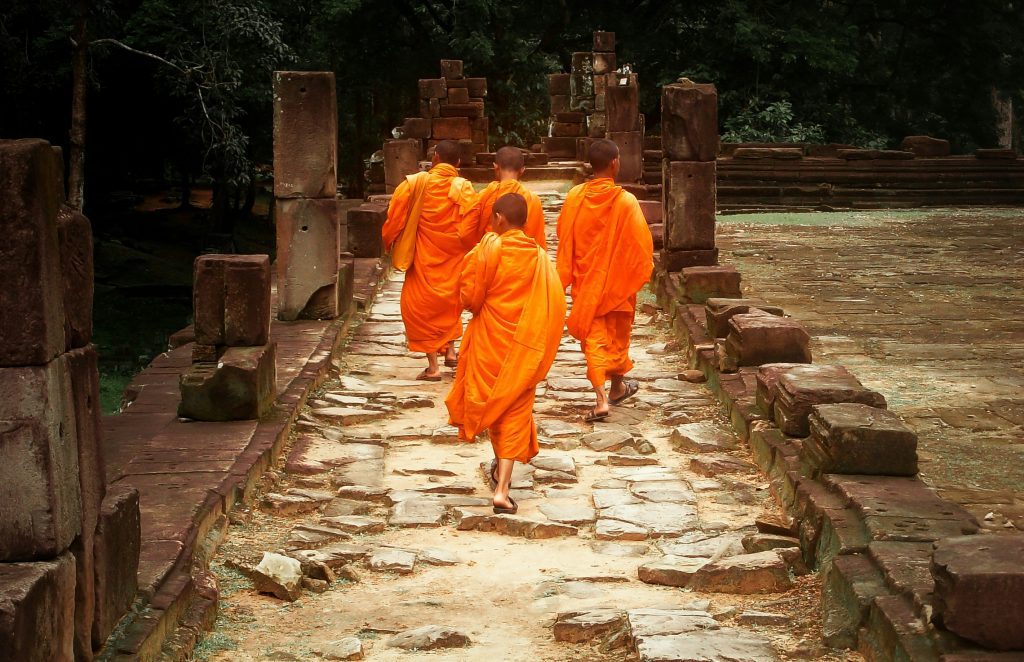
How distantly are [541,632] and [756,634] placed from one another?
0.80 metres

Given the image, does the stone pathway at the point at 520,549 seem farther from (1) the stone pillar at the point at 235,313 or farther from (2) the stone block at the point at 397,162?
(2) the stone block at the point at 397,162

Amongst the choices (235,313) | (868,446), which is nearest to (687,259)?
(235,313)

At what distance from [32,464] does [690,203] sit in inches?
366

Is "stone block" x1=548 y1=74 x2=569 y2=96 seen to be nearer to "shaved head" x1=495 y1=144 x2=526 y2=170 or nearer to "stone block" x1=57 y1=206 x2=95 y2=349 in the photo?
"shaved head" x1=495 y1=144 x2=526 y2=170

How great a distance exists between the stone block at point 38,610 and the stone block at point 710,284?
315 inches

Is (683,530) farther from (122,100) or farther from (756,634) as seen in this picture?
(122,100)

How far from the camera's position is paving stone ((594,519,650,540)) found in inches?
248

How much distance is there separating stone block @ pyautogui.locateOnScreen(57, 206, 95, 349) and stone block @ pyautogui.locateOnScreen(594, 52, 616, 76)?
76.5 ft

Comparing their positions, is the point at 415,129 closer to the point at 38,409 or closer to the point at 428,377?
the point at 428,377

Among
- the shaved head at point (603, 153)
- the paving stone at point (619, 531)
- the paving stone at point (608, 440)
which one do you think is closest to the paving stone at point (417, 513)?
the paving stone at point (619, 531)

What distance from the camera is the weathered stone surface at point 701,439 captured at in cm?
776

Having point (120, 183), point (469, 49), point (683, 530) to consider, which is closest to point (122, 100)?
point (120, 183)

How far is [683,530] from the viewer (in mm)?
6371

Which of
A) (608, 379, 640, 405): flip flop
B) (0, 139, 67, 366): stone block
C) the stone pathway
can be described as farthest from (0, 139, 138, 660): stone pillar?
(608, 379, 640, 405): flip flop
